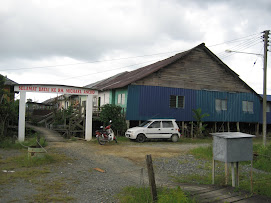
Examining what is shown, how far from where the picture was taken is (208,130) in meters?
24.7

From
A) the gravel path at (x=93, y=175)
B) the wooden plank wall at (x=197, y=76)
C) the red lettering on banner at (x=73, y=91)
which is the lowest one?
the gravel path at (x=93, y=175)

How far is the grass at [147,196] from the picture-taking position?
5.24 m

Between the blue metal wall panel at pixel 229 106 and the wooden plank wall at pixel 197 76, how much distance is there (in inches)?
21.0

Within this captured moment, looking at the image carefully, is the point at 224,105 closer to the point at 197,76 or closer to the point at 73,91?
the point at 197,76

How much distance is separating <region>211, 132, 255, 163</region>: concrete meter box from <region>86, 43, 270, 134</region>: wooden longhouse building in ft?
44.1

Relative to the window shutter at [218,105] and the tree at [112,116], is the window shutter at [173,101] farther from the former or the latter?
the tree at [112,116]

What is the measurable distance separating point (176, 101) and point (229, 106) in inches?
232

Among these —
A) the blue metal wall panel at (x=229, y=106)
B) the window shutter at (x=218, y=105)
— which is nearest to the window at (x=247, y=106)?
the blue metal wall panel at (x=229, y=106)

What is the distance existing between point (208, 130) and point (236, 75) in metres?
5.81

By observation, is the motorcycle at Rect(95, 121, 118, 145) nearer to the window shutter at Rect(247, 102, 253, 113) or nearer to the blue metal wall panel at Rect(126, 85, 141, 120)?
the blue metal wall panel at Rect(126, 85, 141, 120)

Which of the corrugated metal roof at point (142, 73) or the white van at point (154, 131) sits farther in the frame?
the corrugated metal roof at point (142, 73)

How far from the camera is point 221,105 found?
24641mm

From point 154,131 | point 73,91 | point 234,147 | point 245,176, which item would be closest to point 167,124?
point 154,131

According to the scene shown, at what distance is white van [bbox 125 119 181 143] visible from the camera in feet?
56.0
